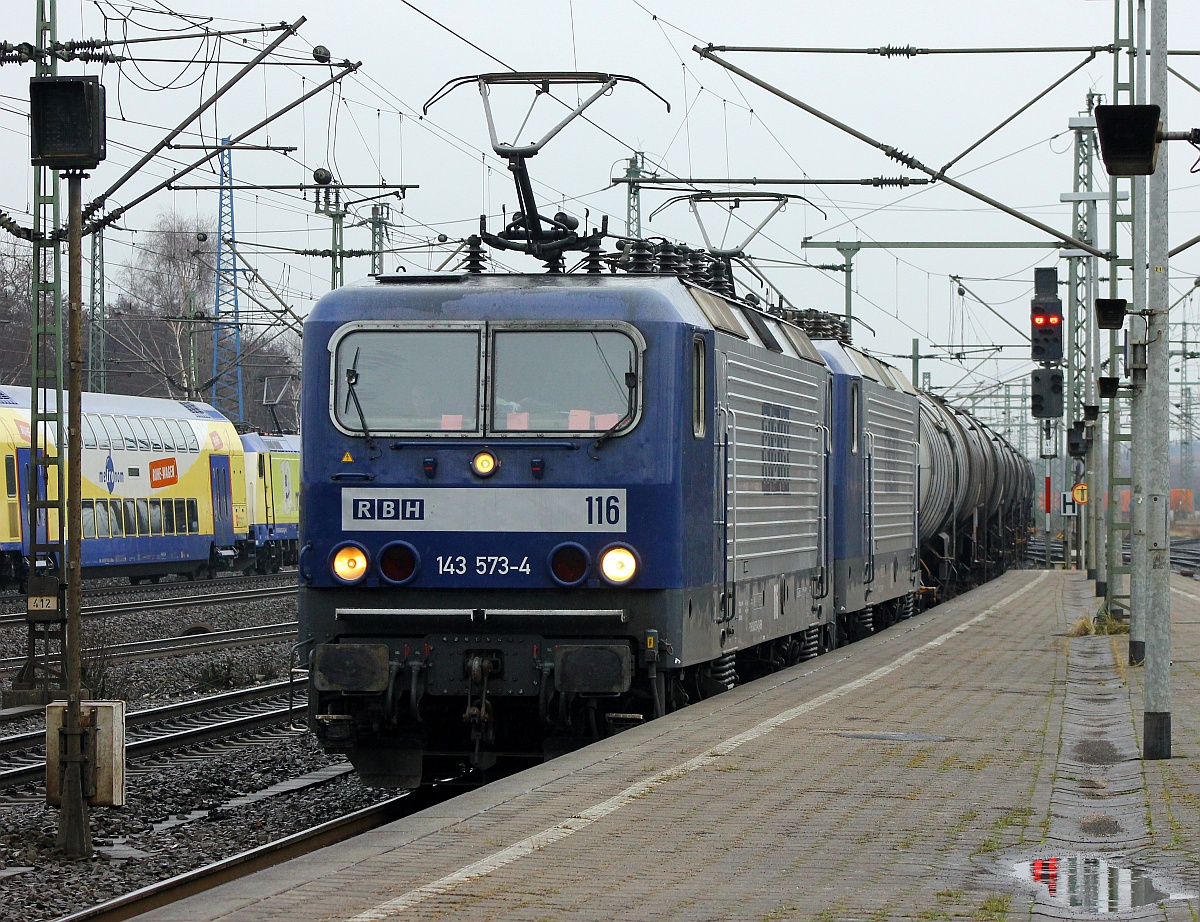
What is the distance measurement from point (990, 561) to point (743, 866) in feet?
109

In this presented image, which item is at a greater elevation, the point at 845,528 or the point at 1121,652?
the point at 845,528

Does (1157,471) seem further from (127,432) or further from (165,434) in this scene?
(165,434)

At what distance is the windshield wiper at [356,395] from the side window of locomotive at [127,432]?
79.1ft

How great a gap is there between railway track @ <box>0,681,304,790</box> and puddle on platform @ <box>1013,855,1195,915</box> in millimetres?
5721

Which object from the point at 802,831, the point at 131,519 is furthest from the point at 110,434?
the point at 802,831

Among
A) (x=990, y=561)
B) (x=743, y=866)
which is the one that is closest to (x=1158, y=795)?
(x=743, y=866)

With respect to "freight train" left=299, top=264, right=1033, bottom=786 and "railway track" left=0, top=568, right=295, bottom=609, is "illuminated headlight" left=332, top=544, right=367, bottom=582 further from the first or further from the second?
"railway track" left=0, top=568, right=295, bottom=609

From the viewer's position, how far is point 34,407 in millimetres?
15055

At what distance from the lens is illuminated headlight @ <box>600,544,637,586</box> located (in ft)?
32.1

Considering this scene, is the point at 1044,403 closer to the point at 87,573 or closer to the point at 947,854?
the point at 87,573

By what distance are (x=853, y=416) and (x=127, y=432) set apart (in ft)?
66.2

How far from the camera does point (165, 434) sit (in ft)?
116

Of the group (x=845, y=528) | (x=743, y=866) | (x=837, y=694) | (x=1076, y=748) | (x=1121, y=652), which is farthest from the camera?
(x=1121, y=652)

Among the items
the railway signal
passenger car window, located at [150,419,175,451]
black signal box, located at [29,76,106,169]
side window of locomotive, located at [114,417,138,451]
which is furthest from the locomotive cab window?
passenger car window, located at [150,419,175,451]
